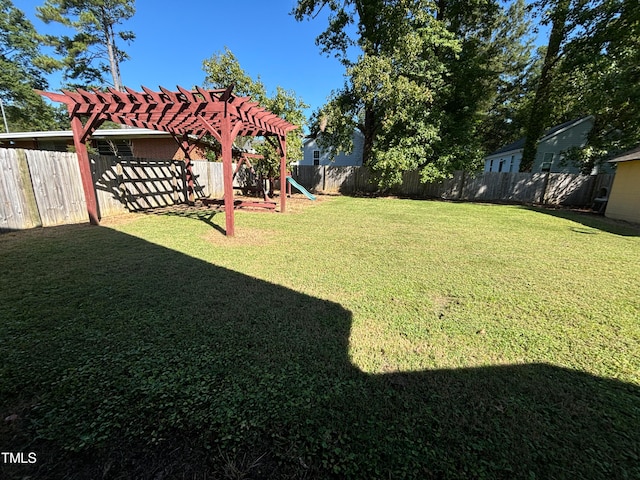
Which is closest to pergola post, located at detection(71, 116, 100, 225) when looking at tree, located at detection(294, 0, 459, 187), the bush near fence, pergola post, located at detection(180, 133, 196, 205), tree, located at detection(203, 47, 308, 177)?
the bush near fence

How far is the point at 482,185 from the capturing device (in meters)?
14.6

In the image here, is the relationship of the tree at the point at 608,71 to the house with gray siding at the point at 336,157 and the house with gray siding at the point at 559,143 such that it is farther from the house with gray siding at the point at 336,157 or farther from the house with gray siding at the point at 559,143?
the house with gray siding at the point at 336,157

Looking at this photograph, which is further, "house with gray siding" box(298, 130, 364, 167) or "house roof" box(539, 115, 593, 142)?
"house with gray siding" box(298, 130, 364, 167)

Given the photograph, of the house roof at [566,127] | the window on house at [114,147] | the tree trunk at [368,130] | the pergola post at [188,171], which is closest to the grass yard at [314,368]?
the pergola post at [188,171]

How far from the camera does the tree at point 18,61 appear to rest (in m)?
21.7

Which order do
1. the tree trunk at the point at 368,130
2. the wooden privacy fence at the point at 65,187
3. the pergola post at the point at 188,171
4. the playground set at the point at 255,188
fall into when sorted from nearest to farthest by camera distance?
1. the wooden privacy fence at the point at 65,187
2. the playground set at the point at 255,188
3. the pergola post at the point at 188,171
4. the tree trunk at the point at 368,130

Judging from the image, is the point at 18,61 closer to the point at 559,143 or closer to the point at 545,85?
the point at 545,85

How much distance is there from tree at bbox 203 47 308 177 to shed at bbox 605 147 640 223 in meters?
13.1

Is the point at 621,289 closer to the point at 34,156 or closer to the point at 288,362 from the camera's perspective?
the point at 288,362

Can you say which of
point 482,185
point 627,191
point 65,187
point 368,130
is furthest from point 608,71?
point 65,187

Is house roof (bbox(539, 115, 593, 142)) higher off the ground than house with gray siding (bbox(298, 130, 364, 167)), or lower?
higher

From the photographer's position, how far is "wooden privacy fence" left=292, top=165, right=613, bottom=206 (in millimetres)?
13086

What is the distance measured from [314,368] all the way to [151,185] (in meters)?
9.61

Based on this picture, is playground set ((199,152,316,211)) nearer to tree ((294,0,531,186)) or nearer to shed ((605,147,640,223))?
tree ((294,0,531,186))
